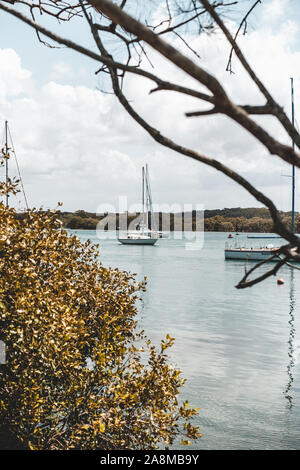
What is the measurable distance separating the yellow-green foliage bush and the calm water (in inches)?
219

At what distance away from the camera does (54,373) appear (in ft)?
18.7

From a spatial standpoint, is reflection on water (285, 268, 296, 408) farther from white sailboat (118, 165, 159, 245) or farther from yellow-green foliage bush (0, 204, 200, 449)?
white sailboat (118, 165, 159, 245)

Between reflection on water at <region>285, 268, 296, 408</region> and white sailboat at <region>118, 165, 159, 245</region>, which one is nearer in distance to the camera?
reflection on water at <region>285, 268, 296, 408</region>

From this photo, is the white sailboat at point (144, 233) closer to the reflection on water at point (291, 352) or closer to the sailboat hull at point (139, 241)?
the sailboat hull at point (139, 241)

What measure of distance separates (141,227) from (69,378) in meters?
85.5

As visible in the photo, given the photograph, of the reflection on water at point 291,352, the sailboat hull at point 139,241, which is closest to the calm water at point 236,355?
the reflection on water at point 291,352

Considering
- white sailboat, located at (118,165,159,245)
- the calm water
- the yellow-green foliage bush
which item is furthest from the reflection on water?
white sailboat, located at (118,165,159,245)

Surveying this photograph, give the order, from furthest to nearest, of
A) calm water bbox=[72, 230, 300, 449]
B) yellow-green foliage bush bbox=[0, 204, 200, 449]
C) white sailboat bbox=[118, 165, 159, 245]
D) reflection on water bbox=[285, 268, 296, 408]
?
white sailboat bbox=[118, 165, 159, 245] < reflection on water bbox=[285, 268, 296, 408] < calm water bbox=[72, 230, 300, 449] < yellow-green foliage bush bbox=[0, 204, 200, 449]

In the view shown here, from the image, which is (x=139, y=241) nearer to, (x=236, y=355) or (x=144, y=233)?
(x=144, y=233)

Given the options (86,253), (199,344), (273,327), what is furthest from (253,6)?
(273,327)

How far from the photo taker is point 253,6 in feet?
11.0

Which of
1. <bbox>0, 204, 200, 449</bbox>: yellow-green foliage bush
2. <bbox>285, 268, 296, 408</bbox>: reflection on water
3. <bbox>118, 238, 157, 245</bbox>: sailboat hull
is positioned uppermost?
<bbox>0, 204, 200, 449</bbox>: yellow-green foliage bush

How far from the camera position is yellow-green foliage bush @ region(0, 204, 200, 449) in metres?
5.47

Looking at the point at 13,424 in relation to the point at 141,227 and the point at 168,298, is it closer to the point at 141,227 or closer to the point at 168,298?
the point at 168,298
